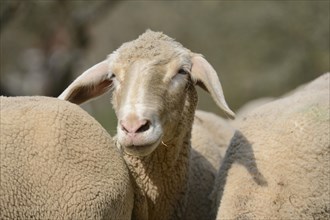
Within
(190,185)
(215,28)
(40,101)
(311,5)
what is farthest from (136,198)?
(215,28)

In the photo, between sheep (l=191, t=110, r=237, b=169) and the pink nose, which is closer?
the pink nose

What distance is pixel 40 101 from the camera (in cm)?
454

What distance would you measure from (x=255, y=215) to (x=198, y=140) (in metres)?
1.37

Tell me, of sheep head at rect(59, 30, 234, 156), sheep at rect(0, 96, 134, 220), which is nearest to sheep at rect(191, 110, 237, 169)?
sheep head at rect(59, 30, 234, 156)

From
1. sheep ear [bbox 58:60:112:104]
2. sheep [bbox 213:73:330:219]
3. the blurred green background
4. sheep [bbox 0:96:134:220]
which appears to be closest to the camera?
sheep [bbox 0:96:134:220]

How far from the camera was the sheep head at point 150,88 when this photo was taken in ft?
14.4

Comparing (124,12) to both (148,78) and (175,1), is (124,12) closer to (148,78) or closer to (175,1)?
(175,1)

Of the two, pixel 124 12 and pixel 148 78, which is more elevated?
pixel 148 78

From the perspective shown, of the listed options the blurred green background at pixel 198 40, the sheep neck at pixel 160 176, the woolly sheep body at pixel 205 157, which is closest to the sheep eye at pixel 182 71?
the sheep neck at pixel 160 176

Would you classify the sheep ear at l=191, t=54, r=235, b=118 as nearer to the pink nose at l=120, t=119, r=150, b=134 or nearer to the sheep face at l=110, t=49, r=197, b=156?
the sheep face at l=110, t=49, r=197, b=156

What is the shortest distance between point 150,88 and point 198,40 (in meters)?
15.5

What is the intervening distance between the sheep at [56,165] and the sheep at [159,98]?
0.71 ft

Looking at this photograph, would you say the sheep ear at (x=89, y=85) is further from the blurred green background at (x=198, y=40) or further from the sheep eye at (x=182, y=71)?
the blurred green background at (x=198, y=40)

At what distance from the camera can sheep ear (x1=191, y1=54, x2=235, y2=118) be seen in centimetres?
486
